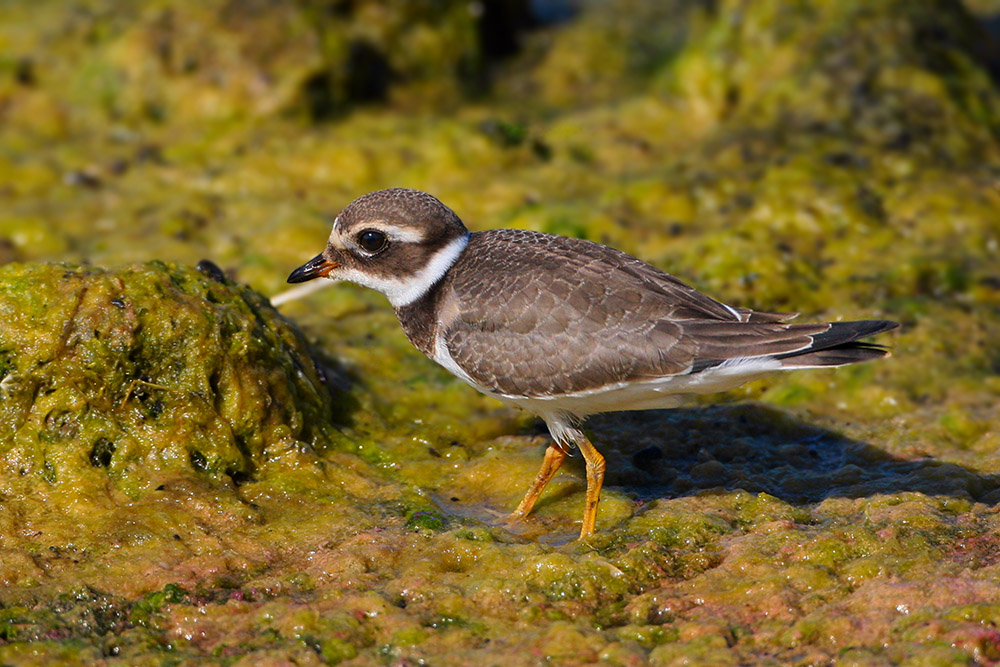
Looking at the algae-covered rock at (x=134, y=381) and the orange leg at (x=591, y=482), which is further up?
the algae-covered rock at (x=134, y=381)

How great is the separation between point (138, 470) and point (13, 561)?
912 mm

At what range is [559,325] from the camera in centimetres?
616

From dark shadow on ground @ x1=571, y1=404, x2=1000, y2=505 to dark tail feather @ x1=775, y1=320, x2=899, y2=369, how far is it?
44.7 inches

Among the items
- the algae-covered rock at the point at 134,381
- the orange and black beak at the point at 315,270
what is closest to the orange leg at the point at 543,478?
the algae-covered rock at the point at 134,381

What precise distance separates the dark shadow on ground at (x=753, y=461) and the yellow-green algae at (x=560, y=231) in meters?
0.03

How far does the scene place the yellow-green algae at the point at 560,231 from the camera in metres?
5.16

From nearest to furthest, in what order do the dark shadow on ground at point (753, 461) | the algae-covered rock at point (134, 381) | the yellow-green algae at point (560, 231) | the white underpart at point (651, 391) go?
the yellow-green algae at point (560, 231), the white underpart at point (651, 391), the algae-covered rock at point (134, 381), the dark shadow on ground at point (753, 461)

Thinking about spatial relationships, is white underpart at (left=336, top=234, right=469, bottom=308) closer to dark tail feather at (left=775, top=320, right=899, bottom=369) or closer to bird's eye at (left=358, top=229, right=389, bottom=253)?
bird's eye at (left=358, top=229, right=389, bottom=253)

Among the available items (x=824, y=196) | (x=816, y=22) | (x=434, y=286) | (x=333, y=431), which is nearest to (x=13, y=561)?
(x=333, y=431)

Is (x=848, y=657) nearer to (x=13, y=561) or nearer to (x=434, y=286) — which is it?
(x=434, y=286)

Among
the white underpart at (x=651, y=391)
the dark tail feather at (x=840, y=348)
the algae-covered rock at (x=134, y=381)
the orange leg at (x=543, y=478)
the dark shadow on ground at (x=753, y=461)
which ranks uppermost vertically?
the algae-covered rock at (x=134, y=381)

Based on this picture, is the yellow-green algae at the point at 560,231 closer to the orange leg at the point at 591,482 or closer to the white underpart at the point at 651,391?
the orange leg at the point at 591,482

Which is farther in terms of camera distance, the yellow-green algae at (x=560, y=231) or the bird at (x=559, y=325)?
the bird at (x=559, y=325)

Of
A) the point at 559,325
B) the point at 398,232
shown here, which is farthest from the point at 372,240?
the point at 559,325
